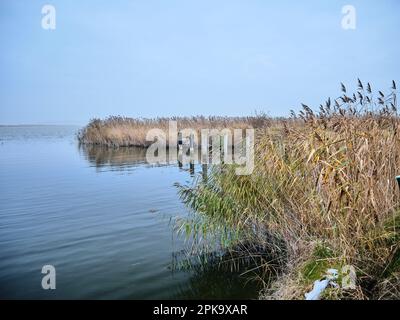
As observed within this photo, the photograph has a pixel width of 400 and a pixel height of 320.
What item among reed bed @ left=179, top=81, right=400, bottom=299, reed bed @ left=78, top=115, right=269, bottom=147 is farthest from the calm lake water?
reed bed @ left=78, top=115, right=269, bottom=147

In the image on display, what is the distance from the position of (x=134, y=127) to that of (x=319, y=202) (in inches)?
835

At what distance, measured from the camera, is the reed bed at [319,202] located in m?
3.65

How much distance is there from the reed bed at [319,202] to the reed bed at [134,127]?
15.7 metres

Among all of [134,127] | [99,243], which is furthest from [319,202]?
[134,127]

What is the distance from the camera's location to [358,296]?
3.41 m

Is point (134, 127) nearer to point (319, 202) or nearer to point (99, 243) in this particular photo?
point (99, 243)

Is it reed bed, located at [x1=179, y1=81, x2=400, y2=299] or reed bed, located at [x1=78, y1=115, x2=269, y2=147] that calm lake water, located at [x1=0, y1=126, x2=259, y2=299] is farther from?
reed bed, located at [x1=78, y1=115, x2=269, y2=147]

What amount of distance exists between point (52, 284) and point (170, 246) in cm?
199

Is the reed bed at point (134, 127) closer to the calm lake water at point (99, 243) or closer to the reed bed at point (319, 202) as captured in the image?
the calm lake water at point (99, 243)

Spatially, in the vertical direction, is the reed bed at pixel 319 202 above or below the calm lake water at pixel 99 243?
above

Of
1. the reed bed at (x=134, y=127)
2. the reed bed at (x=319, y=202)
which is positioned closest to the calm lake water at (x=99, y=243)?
the reed bed at (x=319, y=202)

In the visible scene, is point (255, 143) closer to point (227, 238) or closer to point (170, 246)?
point (227, 238)

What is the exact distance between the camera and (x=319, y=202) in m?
4.05

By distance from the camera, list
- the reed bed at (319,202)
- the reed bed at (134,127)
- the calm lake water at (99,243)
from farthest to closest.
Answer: the reed bed at (134,127) < the calm lake water at (99,243) < the reed bed at (319,202)
